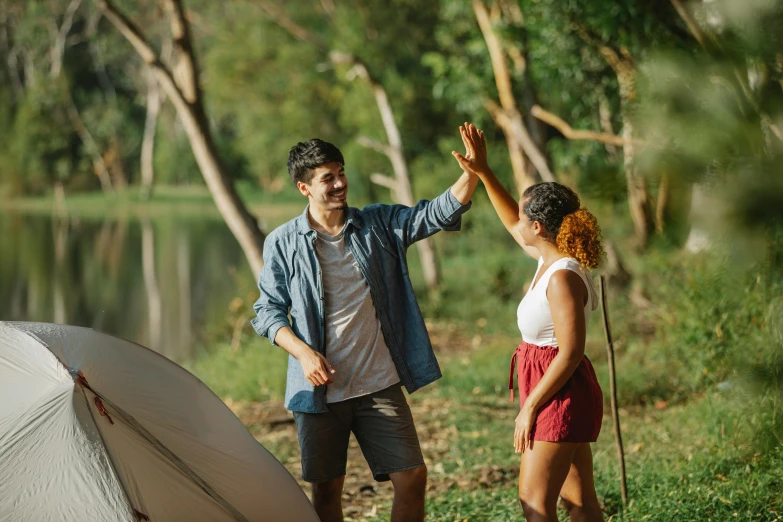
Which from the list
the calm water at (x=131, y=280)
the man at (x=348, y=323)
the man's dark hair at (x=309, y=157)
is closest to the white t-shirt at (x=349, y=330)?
the man at (x=348, y=323)

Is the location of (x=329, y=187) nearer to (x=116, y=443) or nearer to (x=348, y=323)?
(x=348, y=323)

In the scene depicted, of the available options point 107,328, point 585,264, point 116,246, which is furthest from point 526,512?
point 116,246

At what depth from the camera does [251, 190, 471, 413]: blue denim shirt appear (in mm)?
3701

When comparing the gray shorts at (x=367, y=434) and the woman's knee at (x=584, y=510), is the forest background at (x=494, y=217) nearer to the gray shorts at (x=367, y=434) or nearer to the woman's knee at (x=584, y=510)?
the woman's knee at (x=584, y=510)

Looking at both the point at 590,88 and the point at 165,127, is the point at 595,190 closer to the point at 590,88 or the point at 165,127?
the point at 590,88

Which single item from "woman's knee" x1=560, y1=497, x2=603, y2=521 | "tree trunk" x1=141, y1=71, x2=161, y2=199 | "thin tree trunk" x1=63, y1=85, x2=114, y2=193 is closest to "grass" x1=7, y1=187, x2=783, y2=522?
"woman's knee" x1=560, y1=497, x2=603, y2=521

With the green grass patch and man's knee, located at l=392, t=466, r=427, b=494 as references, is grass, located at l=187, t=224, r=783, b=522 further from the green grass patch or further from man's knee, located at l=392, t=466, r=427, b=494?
man's knee, located at l=392, t=466, r=427, b=494

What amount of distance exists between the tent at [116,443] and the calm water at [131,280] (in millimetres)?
8010

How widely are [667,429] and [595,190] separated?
428 centimetres

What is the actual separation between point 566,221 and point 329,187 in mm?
897

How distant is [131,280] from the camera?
22.5m

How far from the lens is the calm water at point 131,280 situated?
17.1 metres

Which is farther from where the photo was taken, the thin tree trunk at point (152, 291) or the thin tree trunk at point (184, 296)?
the thin tree trunk at point (152, 291)

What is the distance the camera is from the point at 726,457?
489cm
